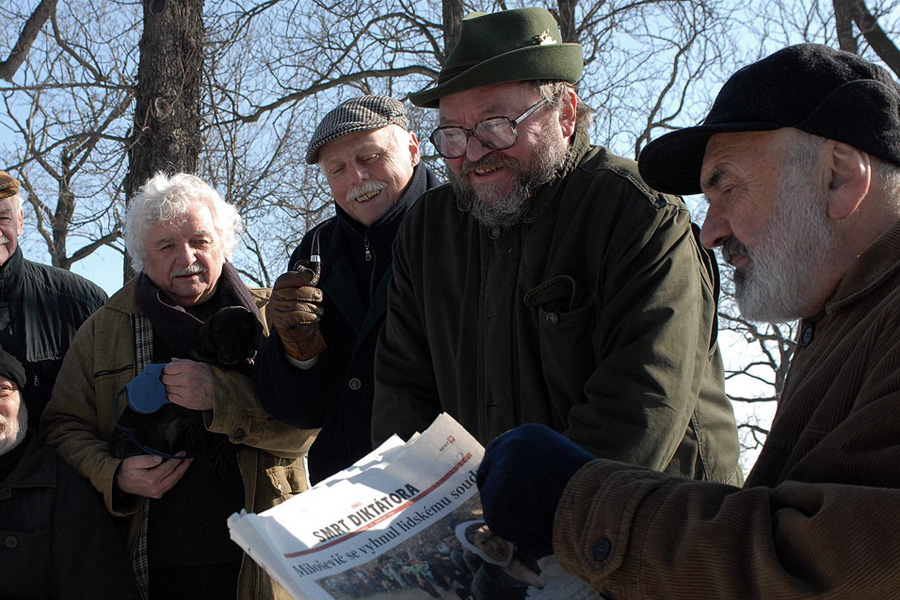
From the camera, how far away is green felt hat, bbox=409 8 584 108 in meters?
2.41

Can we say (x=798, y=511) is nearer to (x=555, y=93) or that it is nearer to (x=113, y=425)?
(x=555, y=93)

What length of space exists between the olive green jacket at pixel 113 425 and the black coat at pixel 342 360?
3.9 inches

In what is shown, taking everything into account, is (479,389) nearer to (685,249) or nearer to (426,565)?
(685,249)

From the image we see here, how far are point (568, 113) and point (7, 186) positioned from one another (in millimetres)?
2523

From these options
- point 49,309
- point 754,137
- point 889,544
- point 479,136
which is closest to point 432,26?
point 49,309

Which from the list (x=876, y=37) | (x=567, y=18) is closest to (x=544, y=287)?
(x=876, y=37)

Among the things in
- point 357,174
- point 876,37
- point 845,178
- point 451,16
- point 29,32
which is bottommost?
point 845,178

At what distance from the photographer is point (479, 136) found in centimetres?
245

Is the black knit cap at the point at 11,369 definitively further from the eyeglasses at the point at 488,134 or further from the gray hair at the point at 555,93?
the gray hair at the point at 555,93

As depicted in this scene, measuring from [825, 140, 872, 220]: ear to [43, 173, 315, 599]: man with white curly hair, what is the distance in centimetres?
221

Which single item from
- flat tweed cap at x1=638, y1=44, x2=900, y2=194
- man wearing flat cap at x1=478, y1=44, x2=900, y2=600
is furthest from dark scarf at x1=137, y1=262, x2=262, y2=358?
flat tweed cap at x1=638, y1=44, x2=900, y2=194

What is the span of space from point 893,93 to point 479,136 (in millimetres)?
1105

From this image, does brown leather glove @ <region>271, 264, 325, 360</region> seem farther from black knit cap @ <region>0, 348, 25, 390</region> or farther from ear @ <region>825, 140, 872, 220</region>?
ear @ <region>825, 140, 872, 220</region>

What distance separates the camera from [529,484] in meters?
1.38
